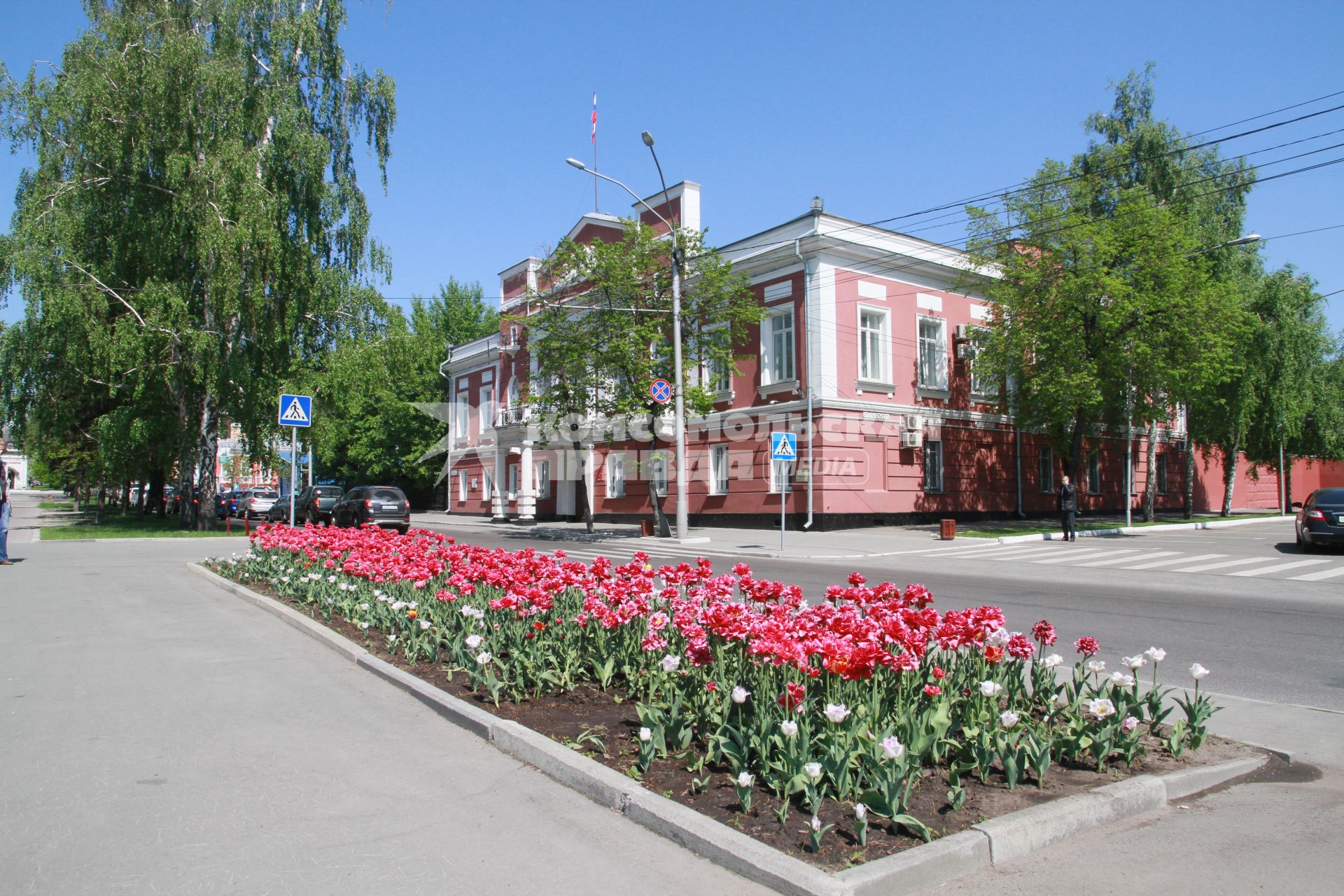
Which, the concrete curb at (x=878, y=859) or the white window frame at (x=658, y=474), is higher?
the white window frame at (x=658, y=474)

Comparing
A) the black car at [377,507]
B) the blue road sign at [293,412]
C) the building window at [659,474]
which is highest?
the blue road sign at [293,412]

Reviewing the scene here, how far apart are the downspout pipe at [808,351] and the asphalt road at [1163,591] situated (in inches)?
91.0

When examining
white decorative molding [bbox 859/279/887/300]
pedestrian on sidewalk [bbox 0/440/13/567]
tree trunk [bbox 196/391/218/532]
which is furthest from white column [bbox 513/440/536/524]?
pedestrian on sidewalk [bbox 0/440/13/567]

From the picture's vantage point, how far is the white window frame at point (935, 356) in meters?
30.5

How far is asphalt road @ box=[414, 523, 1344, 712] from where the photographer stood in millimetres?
7930

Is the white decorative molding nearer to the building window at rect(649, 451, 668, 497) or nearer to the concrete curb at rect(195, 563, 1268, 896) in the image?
the building window at rect(649, 451, 668, 497)

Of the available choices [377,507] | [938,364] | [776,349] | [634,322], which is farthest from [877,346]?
[377,507]

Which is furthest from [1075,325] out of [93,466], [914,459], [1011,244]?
[93,466]

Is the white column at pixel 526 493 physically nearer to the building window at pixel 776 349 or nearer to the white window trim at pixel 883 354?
the building window at pixel 776 349

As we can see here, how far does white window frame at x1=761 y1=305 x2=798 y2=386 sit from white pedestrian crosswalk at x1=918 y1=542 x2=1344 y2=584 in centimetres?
904

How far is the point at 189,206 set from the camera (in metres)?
24.0

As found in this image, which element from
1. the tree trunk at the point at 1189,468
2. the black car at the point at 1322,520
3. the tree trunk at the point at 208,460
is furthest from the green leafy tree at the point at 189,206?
the tree trunk at the point at 1189,468

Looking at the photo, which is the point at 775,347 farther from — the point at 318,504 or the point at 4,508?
the point at 4,508

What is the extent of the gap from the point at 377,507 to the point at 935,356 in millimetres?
19869
